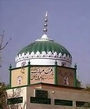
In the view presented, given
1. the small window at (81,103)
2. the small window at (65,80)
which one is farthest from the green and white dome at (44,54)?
the small window at (81,103)

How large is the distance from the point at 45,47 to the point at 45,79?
239 centimetres

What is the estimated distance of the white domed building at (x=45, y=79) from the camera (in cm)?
2514

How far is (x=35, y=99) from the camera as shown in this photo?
2480cm

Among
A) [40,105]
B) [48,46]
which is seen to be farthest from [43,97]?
[48,46]

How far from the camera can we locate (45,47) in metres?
28.8

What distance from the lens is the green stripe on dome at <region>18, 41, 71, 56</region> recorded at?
28.6 metres

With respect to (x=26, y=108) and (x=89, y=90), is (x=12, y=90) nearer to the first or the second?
(x=26, y=108)

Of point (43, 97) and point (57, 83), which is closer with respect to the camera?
point (43, 97)

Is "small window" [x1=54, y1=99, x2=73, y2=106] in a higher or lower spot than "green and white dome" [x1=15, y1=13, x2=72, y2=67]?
lower

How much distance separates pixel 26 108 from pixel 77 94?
4.43m

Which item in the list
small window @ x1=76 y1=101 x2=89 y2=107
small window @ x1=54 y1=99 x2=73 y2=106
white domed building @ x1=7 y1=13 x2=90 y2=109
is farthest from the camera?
small window @ x1=76 y1=101 x2=89 y2=107

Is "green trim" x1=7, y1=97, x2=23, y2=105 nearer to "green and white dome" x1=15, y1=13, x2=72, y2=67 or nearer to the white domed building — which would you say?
the white domed building

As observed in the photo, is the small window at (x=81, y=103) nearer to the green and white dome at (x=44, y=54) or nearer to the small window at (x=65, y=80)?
the small window at (x=65, y=80)

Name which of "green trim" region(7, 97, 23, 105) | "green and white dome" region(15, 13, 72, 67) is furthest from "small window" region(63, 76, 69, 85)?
"green trim" region(7, 97, 23, 105)
